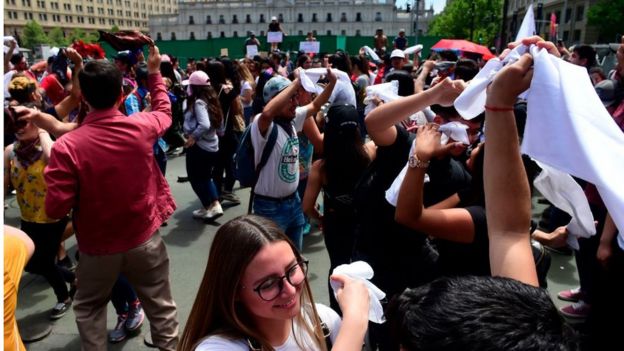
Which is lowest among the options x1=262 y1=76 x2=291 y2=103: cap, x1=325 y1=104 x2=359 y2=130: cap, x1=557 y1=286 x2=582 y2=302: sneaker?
x1=557 y1=286 x2=582 y2=302: sneaker

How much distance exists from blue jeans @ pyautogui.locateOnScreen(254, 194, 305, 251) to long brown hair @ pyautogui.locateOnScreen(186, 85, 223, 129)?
7.36 feet

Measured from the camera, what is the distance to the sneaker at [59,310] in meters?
3.45

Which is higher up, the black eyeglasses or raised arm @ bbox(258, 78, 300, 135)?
raised arm @ bbox(258, 78, 300, 135)

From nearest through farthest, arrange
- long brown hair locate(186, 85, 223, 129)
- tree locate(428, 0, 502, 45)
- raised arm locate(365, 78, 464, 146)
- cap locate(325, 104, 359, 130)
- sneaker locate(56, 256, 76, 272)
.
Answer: raised arm locate(365, 78, 464, 146), cap locate(325, 104, 359, 130), sneaker locate(56, 256, 76, 272), long brown hair locate(186, 85, 223, 129), tree locate(428, 0, 502, 45)

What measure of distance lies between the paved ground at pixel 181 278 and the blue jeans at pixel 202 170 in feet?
1.17

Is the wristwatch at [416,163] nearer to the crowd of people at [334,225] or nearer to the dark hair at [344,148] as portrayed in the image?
the crowd of people at [334,225]

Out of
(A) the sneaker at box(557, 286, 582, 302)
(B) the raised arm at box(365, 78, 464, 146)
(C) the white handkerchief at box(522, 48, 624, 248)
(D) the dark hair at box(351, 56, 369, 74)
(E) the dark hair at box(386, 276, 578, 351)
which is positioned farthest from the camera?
(D) the dark hair at box(351, 56, 369, 74)

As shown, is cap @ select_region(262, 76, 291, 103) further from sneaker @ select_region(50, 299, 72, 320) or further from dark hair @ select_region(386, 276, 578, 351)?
dark hair @ select_region(386, 276, 578, 351)

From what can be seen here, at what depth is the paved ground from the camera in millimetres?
3283

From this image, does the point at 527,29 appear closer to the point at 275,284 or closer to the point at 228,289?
the point at 275,284

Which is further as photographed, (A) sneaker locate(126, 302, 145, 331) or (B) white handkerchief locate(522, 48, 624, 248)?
(A) sneaker locate(126, 302, 145, 331)

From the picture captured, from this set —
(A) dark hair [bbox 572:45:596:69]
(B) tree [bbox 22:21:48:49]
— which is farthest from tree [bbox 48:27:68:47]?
(A) dark hair [bbox 572:45:596:69]

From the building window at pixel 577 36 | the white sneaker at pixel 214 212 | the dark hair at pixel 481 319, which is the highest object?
the building window at pixel 577 36

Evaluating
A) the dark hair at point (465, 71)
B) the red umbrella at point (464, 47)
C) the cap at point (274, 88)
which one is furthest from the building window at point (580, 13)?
the cap at point (274, 88)
